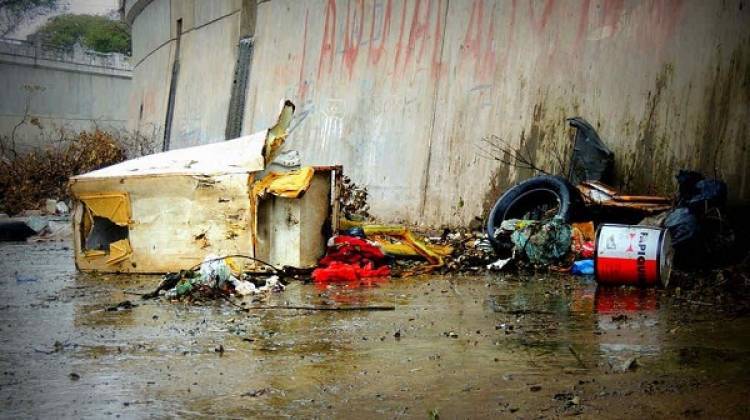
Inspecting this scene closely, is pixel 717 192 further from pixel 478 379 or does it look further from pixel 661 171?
pixel 478 379

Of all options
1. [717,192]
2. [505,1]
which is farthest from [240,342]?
[505,1]

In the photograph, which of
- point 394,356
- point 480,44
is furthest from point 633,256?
point 480,44

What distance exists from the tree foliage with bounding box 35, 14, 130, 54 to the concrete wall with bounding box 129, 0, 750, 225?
32.3 m

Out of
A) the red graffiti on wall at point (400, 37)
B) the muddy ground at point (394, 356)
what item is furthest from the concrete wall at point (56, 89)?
the muddy ground at point (394, 356)

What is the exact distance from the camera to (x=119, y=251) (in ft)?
23.8

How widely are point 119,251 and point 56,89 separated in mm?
→ 27372

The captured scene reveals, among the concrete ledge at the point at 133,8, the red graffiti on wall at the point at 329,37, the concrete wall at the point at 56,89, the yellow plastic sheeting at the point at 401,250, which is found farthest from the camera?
the concrete wall at the point at 56,89

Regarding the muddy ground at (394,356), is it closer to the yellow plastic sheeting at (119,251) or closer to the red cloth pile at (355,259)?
the red cloth pile at (355,259)

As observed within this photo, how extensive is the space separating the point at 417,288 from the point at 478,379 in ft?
8.59

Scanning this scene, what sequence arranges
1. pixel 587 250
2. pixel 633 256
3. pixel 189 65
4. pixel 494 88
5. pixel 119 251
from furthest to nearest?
pixel 189 65
pixel 494 88
pixel 119 251
pixel 587 250
pixel 633 256

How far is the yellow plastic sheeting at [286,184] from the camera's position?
666cm

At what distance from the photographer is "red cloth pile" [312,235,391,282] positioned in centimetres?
684

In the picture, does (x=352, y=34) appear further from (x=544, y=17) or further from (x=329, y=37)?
(x=544, y=17)

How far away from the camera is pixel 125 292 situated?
20.9 ft
